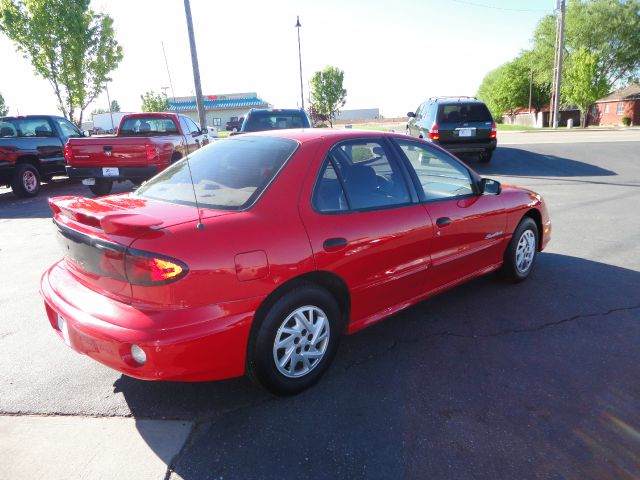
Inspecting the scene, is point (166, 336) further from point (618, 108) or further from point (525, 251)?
point (618, 108)

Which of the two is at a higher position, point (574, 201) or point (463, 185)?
point (463, 185)

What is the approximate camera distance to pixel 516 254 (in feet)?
14.4

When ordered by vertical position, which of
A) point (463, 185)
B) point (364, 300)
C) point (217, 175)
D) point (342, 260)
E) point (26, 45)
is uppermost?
point (26, 45)

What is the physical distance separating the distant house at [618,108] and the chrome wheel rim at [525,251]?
2292 inches

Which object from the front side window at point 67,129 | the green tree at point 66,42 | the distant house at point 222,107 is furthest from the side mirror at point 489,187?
the distant house at point 222,107

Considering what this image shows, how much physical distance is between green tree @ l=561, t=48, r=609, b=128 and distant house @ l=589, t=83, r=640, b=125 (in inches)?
205

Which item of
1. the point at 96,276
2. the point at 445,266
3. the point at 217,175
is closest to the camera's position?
the point at 96,276

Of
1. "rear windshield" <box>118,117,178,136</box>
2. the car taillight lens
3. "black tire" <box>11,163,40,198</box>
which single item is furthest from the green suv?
the car taillight lens

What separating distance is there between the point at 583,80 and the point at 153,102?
63.3 meters

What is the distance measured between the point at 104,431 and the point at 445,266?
2593mm

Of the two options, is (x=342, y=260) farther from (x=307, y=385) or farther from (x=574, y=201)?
(x=574, y=201)

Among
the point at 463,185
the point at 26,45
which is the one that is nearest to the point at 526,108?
the point at 26,45

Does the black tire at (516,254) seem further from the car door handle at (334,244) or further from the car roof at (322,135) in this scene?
the car door handle at (334,244)

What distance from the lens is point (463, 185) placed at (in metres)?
3.92
